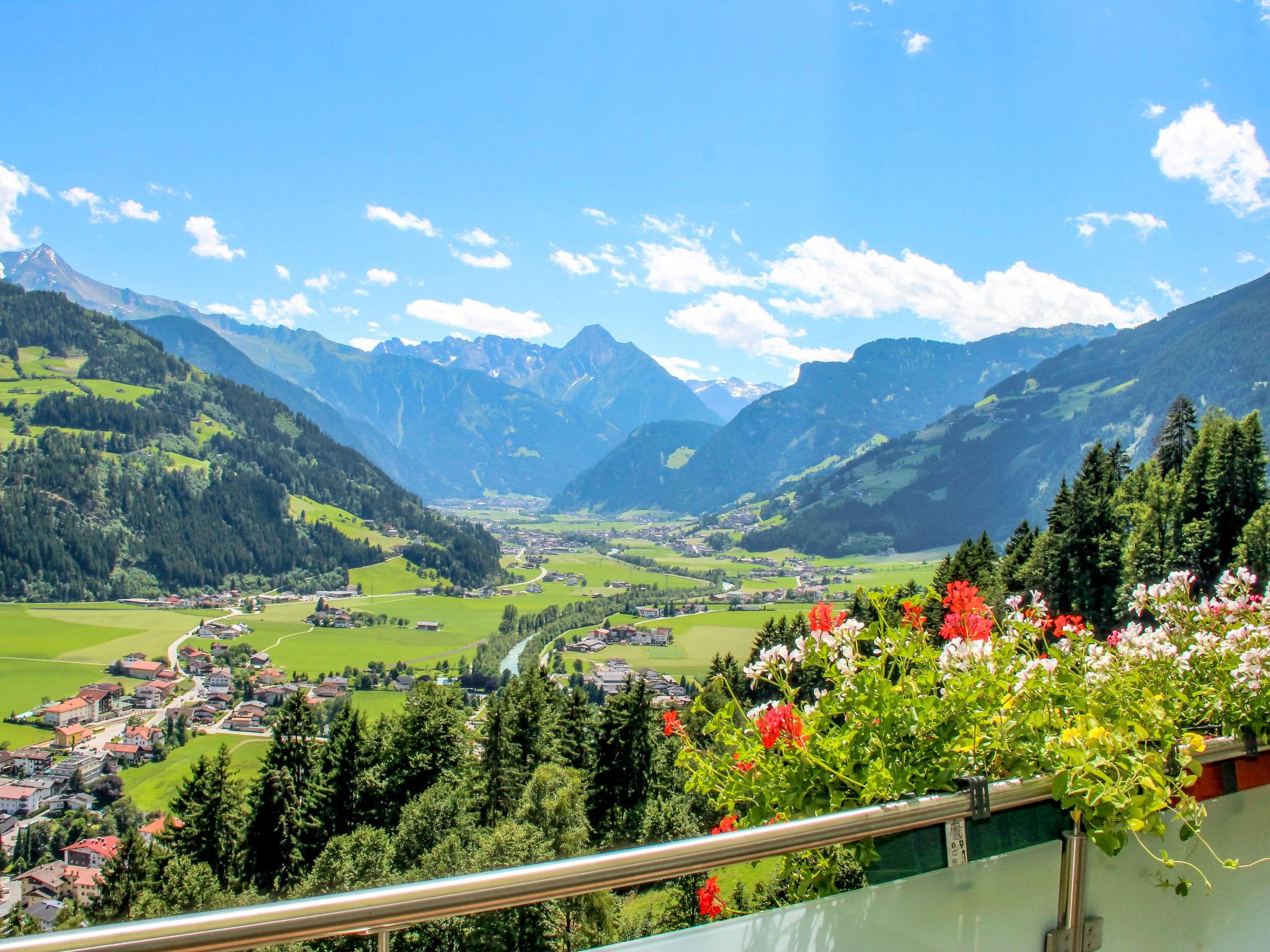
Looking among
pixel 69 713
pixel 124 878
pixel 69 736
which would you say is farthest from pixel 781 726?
pixel 69 713

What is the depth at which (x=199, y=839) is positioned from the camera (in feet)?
75.5

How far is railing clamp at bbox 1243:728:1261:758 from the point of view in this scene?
7.70ft

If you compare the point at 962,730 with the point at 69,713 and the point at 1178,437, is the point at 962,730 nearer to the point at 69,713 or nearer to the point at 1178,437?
the point at 1178,437

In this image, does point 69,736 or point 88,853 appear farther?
point 69,736

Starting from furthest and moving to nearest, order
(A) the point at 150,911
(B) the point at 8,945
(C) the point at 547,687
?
(C) the point at 547,687 < (A) the point at 150,911 < (B) the point at 8,945

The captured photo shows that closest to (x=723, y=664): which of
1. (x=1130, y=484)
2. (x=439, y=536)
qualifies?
(x=1130, y=484)

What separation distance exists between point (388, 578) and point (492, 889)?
433 feet

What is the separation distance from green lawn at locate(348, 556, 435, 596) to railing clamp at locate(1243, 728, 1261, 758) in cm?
12505

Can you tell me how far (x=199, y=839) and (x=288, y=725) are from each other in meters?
4.18

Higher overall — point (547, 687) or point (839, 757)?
point (839, 757)

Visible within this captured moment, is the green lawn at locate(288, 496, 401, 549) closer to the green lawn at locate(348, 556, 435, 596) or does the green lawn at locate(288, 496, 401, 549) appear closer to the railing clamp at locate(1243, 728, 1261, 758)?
the green lawn at locate(348, 556, 435, 596)

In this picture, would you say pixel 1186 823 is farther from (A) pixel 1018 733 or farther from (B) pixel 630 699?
(B) pixel 630 699

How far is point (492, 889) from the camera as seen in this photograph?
140 cm

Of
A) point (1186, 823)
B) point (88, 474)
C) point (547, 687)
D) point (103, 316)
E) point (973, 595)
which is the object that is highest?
point (103, 316)
